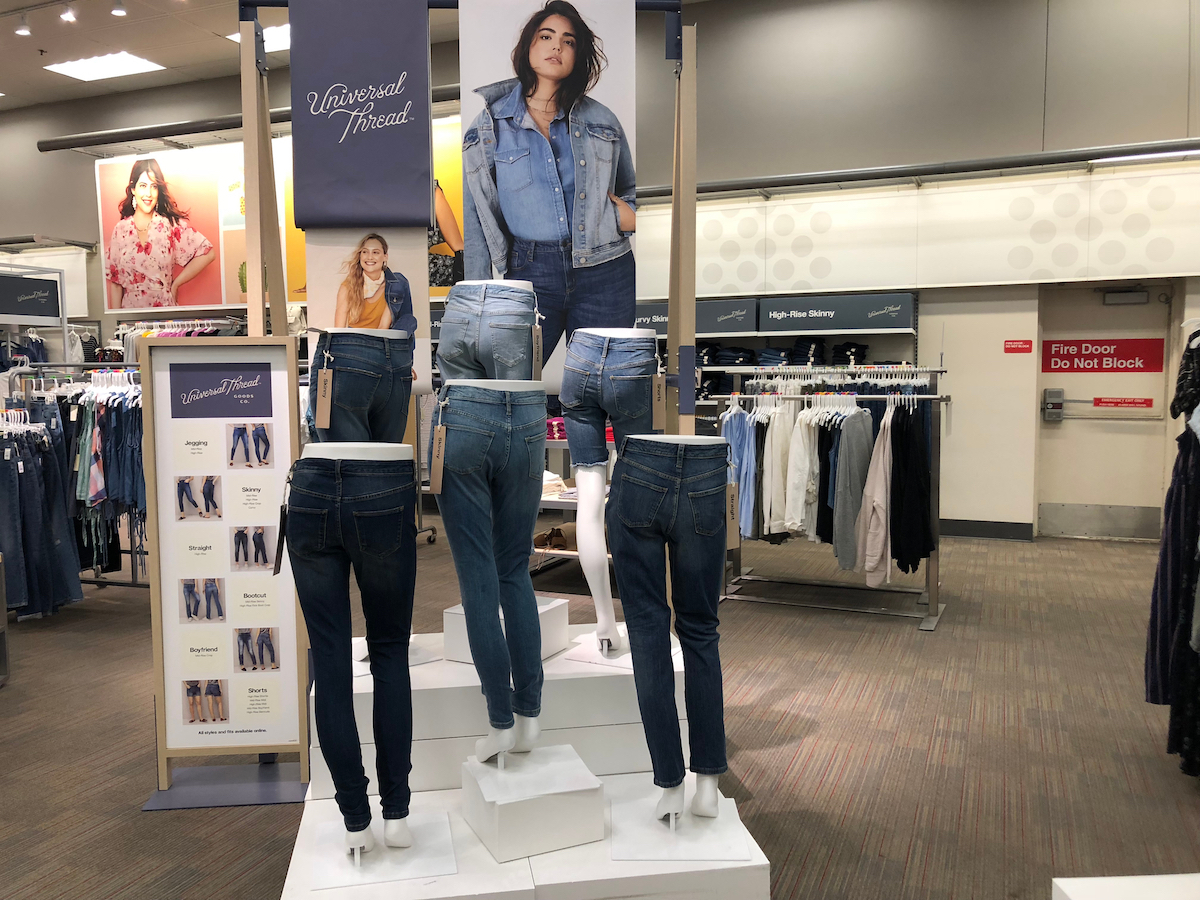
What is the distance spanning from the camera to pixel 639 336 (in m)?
2.93

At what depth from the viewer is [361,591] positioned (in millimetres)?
2125

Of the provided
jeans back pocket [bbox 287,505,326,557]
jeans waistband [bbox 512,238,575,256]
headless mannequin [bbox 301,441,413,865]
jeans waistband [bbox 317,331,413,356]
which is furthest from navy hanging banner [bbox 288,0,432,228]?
jeans back pocket [bbox 287,505,326,557]

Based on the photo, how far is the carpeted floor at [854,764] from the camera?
2.60 m

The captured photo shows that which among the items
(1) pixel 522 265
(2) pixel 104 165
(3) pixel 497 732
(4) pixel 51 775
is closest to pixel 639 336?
(1) pixel 522 265

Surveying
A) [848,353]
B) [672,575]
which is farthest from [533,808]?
[848,353]

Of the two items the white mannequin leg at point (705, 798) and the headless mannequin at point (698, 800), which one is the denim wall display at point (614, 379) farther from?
the white mannequin leg at point (705, 798)

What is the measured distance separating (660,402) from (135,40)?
9485mm

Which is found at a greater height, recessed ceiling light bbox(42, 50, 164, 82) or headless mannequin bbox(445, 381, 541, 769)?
recessed ceiling light bbox(42, 50, 164, 82)

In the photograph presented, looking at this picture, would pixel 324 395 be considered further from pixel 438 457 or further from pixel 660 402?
pixel 660 402

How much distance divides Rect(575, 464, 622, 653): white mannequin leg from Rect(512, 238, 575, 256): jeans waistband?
2.51 feet

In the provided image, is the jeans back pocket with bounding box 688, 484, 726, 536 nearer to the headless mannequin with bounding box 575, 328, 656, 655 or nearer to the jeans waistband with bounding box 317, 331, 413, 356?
the headless mannequin with bounding box 575, 328, 656, 655

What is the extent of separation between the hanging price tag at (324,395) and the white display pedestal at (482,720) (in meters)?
0.85

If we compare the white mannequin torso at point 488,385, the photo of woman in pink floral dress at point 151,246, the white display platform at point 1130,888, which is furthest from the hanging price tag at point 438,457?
the photo of woman in pink floral dress at point 151,246

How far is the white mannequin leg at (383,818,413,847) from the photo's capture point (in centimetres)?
227
